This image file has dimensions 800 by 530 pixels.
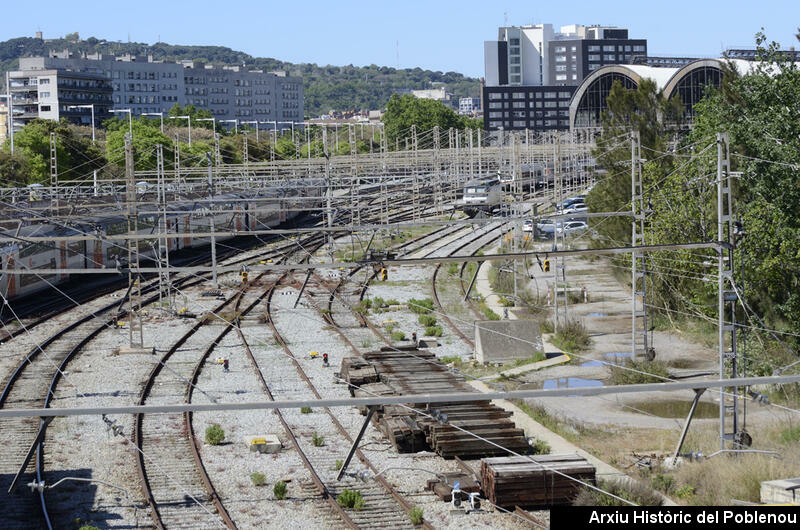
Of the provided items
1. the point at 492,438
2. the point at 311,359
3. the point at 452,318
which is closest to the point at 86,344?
the point at 311,359

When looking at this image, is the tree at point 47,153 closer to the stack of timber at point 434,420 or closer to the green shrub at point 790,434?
the stack of timber at point 434,420

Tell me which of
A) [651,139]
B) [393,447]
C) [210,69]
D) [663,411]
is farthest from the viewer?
[210,69]

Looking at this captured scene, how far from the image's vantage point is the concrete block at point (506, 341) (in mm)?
20703

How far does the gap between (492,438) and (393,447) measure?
1.38m

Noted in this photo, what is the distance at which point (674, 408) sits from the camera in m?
17.0

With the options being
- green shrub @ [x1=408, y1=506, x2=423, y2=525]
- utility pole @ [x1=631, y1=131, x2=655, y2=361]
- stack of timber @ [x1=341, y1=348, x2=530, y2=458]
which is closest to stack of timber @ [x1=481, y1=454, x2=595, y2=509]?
stack of timber @ [x1=341, y1=348, x2=530, y2=458]

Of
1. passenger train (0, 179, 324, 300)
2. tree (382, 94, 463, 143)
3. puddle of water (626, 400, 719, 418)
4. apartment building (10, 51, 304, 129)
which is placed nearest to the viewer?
puddle of water (626, 400, 719, 418)

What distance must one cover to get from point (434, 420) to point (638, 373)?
6.32 meters

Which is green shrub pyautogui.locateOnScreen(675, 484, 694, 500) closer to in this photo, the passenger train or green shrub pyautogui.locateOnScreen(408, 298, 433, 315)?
the passenger train

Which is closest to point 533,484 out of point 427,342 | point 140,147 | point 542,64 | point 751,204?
point 751,204

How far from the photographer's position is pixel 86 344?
2216cm

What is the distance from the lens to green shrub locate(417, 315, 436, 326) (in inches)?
986

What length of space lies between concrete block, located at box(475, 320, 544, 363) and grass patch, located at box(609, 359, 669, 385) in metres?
2.11

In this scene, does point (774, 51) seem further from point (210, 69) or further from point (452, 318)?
point (210, 69)
